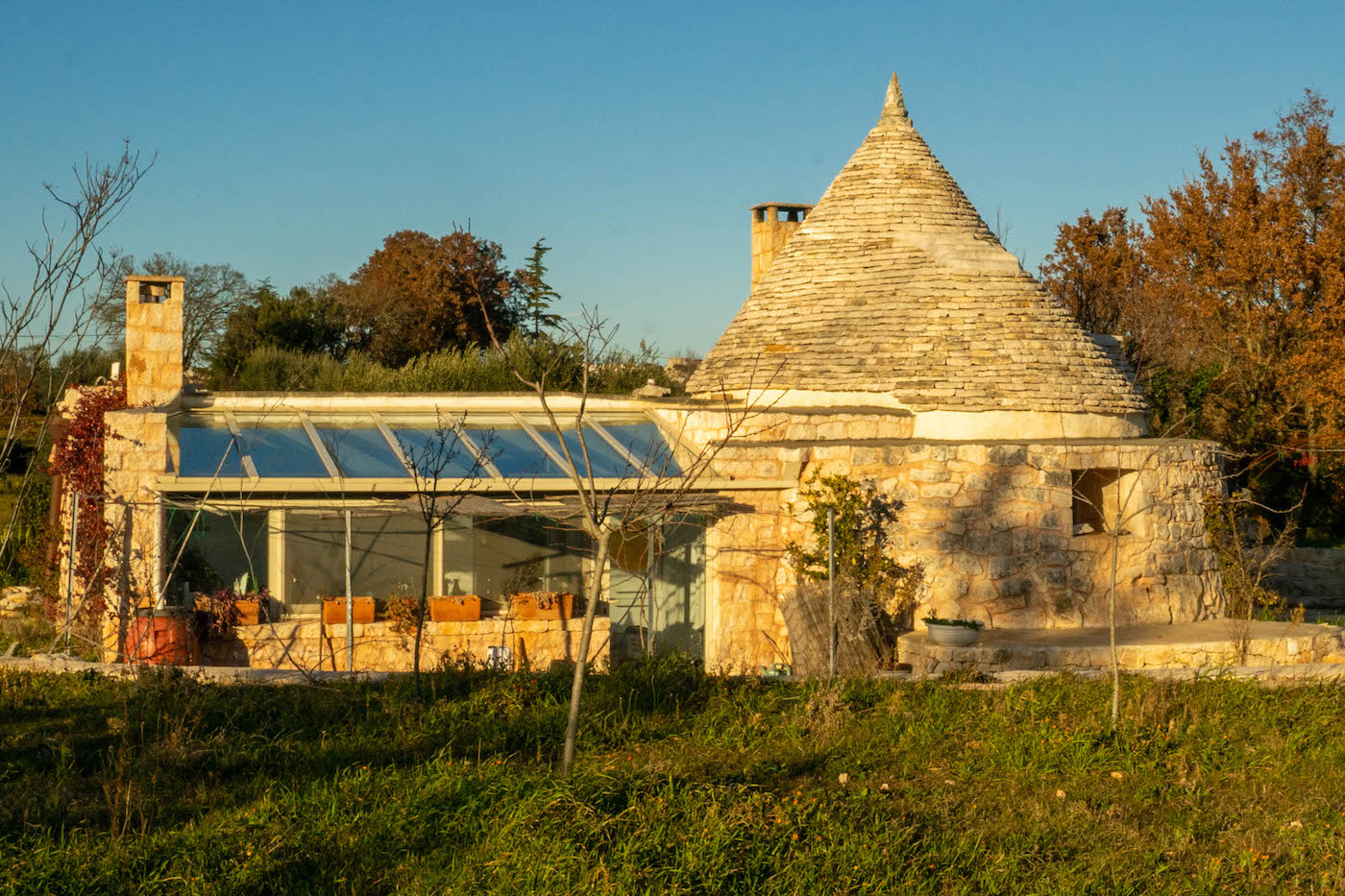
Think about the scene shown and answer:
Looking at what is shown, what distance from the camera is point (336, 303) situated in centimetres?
3112

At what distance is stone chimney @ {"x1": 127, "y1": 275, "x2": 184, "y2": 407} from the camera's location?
13617 millimetres

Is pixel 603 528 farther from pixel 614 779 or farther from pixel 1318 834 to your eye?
pixel 1318 834

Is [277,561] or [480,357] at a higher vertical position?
[480,357]

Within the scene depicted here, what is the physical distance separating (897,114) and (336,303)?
19.0m

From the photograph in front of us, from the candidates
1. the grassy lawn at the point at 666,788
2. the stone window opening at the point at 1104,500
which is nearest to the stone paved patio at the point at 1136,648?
the stone window opening at the point at 1104,500

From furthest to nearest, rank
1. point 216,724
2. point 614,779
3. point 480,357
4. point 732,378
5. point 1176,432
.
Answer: point 480,357 → point 1176,432 → point 732,378 → point 216,724 → point 614,779

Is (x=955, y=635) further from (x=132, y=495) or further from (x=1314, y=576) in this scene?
(x=1314, y=576)

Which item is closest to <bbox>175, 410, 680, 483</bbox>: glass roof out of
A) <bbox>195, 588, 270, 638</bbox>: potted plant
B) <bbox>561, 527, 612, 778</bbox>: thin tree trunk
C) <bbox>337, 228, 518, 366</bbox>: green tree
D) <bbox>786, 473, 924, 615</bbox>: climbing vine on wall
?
<bbox>195, 588, 270, 638</bbox>: potted plant

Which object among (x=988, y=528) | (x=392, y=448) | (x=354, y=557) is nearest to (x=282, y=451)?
(x=392, y=448)

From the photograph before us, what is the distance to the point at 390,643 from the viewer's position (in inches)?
481

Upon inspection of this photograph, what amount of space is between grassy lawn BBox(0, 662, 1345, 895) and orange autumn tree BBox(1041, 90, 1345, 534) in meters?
16.5

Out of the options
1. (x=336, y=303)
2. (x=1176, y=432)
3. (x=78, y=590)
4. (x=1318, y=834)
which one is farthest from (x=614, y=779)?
(x=336, y=303)

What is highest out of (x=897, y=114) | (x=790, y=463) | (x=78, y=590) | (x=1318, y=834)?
(x=897, y=114)

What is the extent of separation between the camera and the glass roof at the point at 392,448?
1207cm
